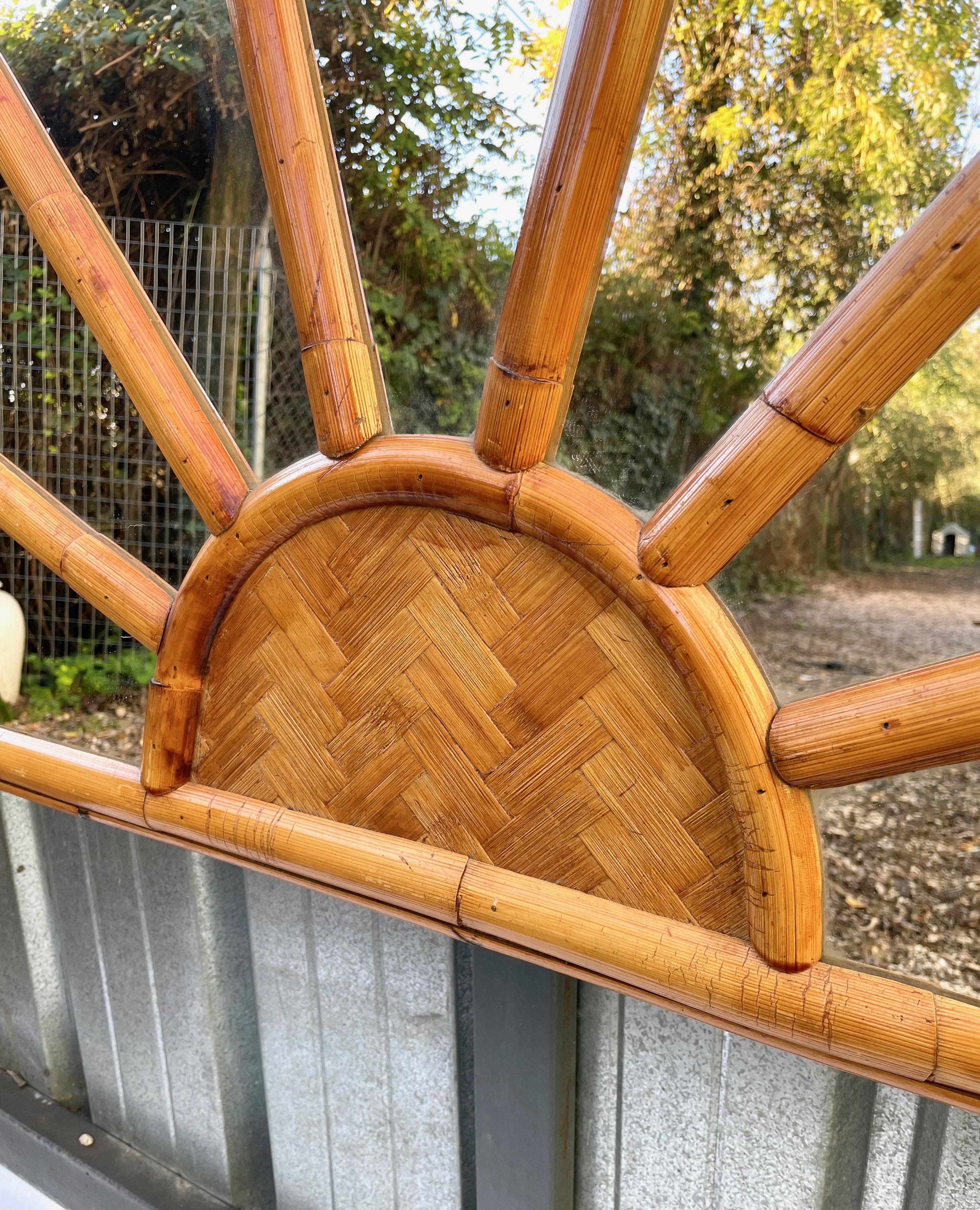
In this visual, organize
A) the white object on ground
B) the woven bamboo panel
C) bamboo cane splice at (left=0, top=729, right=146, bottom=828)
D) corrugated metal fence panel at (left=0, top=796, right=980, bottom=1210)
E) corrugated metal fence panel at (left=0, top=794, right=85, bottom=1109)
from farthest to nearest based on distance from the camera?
corrugated metal fence panel at (left=0, top=794, right=85, bottom=1109), the white object on ground, bamboo cane splice at (left=0, top=729, right=146, bottom=828), corrugated metal fence panel at (left=0, top=796, right=980, bottom=1210), the woven bamboo panel

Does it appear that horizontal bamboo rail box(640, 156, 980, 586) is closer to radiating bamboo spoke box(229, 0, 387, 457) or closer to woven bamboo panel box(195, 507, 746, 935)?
woven bamboo panel box(195, 507, 746, 935)

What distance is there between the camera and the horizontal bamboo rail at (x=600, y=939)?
48cm

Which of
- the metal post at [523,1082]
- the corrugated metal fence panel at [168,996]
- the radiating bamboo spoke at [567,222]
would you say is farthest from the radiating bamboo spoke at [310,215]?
the corrugated metal fence panel at [168,996]

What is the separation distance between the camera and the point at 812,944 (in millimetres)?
500

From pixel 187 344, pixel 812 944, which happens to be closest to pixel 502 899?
pixel 812 944

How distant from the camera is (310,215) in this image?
2.03 ft

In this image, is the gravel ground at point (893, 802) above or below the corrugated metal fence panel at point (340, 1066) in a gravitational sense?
above

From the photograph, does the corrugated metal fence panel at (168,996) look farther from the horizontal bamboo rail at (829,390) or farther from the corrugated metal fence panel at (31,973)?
the horizontal bamboo rail at (829,390)

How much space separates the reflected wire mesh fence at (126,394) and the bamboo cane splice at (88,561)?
0.16ft

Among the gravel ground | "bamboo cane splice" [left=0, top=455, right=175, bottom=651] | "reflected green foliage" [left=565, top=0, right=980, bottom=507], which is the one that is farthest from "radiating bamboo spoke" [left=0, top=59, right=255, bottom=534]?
the gravel ground

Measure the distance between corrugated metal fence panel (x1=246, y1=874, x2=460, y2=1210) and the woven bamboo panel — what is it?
254 mm

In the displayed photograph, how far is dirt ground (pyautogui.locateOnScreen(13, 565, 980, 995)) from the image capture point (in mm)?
465

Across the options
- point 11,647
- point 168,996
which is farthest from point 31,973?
point 11,647

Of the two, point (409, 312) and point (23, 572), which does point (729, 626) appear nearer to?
point (409, 312)
